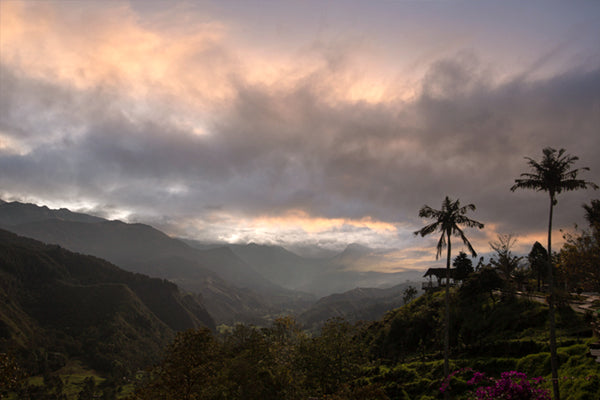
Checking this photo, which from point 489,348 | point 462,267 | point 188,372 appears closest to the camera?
point 188,372

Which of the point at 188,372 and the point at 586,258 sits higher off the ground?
the point at 586,258

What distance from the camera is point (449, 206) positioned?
35188 mm

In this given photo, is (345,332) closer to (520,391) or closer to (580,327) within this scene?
(520,391)

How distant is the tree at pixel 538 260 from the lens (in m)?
71.5

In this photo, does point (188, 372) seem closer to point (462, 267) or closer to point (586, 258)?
point (586, 258)

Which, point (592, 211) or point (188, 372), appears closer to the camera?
point (188, 372)

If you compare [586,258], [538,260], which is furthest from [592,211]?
[586,258]

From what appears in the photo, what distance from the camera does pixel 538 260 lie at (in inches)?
2857

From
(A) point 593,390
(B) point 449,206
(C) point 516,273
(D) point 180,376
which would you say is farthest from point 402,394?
(C) point 516,273

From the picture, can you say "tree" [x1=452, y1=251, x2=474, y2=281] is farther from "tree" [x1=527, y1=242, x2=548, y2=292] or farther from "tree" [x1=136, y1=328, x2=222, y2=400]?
"tree" [x1=136, y1=328, x2=222, y2=400]

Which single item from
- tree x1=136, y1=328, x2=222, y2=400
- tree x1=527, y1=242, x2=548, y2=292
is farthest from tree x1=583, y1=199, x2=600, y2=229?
tree x1=136, y1=328, x2=222, y2=400

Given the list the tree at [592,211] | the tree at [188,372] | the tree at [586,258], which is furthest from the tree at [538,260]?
the tree at [188,372]

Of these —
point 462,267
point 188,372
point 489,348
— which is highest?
point 462,267

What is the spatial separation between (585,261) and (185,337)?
156 feet
